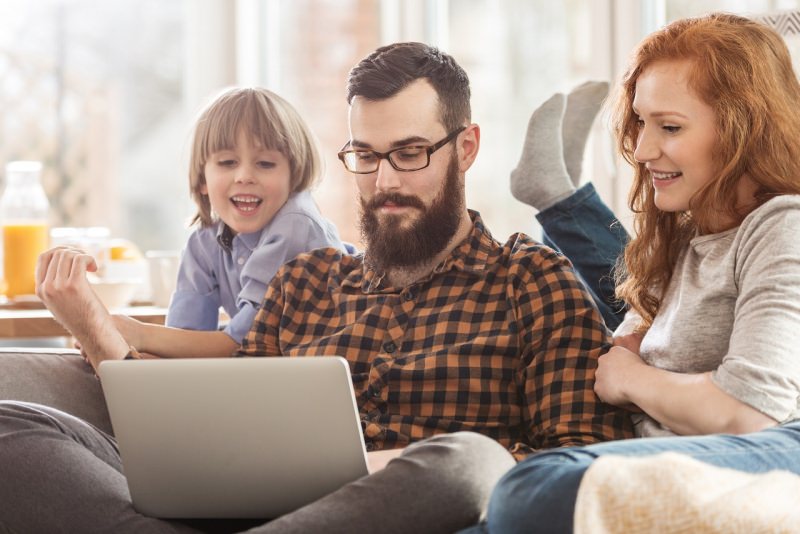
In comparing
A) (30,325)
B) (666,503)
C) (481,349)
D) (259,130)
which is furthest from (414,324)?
(30,325)

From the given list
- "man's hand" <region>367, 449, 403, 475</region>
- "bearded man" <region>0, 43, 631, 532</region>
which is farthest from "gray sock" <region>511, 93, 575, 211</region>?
"man's hand" <region>367, 449, 403, 475</region>

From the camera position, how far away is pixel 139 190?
3.84 meters

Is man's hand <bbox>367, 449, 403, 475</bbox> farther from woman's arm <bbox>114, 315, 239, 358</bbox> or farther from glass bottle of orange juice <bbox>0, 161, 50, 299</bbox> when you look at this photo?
glass bottle of orange juice <bbox>0, 161, 50, 299</bbox>

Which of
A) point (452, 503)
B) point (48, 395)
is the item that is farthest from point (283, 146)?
point (452, 503)

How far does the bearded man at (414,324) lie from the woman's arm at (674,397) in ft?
0.19

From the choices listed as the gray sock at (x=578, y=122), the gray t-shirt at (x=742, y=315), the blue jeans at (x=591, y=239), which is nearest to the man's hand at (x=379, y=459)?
the gray t-shirt at (x=742, y=315)

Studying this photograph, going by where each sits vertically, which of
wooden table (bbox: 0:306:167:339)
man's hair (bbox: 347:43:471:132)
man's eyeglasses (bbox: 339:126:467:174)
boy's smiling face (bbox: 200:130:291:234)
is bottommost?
wooden table (bbox: 0:306:167:339)

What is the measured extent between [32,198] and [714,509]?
2.01 meters

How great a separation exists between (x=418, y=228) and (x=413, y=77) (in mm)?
241

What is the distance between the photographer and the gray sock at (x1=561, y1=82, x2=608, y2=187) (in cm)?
221

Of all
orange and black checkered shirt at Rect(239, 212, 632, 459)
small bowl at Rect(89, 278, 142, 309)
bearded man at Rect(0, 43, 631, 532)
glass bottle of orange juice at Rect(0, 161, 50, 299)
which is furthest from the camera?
glass bottle of orange juice at Rect(0, 161, 50, 299)

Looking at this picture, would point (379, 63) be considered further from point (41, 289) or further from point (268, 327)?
point (41, 289)

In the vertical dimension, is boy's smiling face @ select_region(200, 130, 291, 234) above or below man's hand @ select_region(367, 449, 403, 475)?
above

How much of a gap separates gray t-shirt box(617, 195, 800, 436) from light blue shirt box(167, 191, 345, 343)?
764 millimetres
